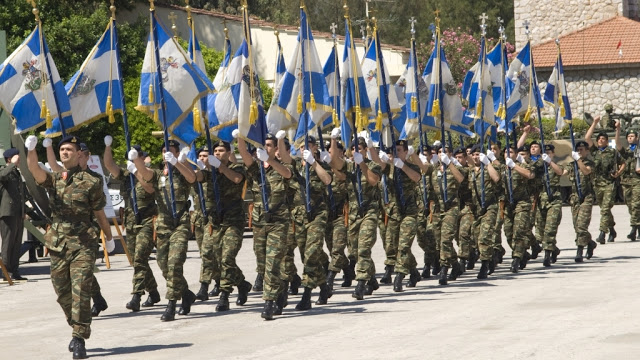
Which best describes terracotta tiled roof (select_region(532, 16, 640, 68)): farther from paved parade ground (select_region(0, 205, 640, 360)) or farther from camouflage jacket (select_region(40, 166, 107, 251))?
camouflage jacket (select_region(40, 166, 107, 251))

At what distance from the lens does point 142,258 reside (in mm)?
13500

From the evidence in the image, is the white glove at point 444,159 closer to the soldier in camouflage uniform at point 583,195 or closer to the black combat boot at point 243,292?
the soldier in camouflage uniform at point 583,195

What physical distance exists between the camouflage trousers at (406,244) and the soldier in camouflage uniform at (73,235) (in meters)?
4.62

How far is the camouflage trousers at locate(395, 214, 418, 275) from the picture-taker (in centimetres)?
1454

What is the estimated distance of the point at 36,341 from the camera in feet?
37.9

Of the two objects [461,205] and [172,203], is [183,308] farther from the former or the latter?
[461,205]

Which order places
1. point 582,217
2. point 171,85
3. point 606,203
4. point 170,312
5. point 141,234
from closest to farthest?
point 170,312
point 141,234
point 171,85
point 582,217
point 606,203

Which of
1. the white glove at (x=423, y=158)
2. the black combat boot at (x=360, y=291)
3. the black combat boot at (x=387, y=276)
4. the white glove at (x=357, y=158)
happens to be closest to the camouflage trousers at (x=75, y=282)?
the black combat boot at (x=360, y=291)

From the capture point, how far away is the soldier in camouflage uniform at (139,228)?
1341cm

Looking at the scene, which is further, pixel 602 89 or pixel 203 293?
pixel 602 89

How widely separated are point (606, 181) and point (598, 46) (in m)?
30.0

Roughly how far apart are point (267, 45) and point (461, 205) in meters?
29.4

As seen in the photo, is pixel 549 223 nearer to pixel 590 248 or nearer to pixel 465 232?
pixel 590 248

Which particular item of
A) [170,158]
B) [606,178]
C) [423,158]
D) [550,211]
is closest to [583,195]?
[550,211]
